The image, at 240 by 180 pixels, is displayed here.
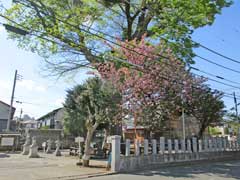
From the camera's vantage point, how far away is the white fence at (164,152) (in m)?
10.9

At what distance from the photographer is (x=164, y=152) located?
12766 millimetres

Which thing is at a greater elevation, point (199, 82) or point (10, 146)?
point (199, 82)

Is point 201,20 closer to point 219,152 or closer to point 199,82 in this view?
point 199,82

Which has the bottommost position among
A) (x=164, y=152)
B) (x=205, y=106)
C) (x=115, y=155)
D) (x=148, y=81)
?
(x=115, y=155)

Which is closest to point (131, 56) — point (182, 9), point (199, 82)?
point (182, 9)

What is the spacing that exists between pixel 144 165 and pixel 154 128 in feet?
10.6

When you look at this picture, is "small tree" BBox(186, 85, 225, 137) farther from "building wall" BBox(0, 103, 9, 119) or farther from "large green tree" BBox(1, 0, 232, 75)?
"building wall" BBox(0, 103, 9, 119)

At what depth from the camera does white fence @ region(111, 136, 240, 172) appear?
10852mm

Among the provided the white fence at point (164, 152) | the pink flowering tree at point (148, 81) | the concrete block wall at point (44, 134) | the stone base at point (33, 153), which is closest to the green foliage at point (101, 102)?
the pink flowering tree at point (148, 81)

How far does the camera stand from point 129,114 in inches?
555

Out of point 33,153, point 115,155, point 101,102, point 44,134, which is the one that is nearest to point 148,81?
point 101,102

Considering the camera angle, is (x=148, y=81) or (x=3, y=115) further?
(x=3, y=115)

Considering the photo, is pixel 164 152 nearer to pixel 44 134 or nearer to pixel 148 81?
pixel 148 81

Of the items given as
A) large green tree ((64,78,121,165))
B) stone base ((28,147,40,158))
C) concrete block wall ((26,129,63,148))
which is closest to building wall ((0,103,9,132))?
concrete block wall ((26,129,63,148))
